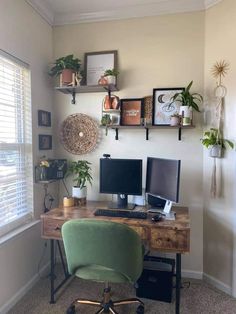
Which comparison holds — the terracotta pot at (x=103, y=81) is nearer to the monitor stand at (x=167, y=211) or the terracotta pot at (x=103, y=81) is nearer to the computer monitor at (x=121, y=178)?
the computer monitor at (x=121, y=178)

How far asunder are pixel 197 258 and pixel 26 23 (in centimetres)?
278

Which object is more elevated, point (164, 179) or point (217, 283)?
point (164, 179)

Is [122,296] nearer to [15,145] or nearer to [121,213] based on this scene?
[121,213]

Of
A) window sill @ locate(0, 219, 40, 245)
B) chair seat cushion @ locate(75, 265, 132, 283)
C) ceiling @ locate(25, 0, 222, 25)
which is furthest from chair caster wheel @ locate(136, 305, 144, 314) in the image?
ceiling @ locate(25, 0, 222, 25)

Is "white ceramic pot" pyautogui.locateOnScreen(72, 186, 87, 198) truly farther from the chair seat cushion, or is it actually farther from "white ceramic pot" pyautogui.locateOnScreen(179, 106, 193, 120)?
"white ceramic pot" pyautogui.locateOnScreen(179, 106, 193, 120)

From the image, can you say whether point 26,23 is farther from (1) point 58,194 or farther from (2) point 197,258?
(2) point 197,258

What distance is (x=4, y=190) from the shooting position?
2.15 meters

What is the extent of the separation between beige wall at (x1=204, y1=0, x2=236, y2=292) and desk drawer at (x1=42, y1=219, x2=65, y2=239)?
1.42 metres

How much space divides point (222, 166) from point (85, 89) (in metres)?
1.55

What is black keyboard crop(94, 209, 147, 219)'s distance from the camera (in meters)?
2.12

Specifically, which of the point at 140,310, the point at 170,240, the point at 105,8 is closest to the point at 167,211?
the point at 170,240

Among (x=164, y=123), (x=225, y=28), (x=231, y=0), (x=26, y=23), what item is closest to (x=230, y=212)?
(x=164, y=123)

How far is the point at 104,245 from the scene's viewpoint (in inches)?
65.6

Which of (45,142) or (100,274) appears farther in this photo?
(45,142)
